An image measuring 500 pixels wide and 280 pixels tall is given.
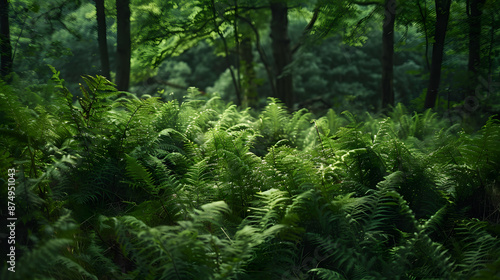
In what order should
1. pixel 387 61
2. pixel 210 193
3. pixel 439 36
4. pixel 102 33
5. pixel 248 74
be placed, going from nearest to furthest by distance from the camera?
pixel 210 193 → pixel 102 33 → pixel 439 36 → pixel 387 61 → pixel 248 74

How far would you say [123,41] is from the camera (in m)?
5.12

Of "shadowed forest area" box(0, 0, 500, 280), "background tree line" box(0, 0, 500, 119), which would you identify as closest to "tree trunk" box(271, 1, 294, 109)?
"background tree line" box(0, 0, 500, 119)

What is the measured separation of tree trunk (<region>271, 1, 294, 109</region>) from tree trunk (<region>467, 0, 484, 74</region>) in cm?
406

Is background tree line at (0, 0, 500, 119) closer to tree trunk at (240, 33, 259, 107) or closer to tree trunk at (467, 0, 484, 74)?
tree trunk at (467, 0, 484, 74)

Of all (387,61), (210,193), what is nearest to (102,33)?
(210,193)

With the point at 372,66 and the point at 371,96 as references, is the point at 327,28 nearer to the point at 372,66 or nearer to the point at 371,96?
the point at 371,96

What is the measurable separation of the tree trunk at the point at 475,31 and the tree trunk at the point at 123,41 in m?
5.25

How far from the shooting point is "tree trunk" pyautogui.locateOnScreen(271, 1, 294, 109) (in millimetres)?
8242

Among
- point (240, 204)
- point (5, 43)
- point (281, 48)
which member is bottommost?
point (240, 204)

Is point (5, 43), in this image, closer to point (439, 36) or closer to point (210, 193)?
point (210, 193)

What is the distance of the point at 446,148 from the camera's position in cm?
288

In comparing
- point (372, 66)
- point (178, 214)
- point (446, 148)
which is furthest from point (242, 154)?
point (372, 66)

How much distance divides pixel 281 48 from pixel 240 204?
659 centimetres

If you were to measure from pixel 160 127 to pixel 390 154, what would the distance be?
229cm
